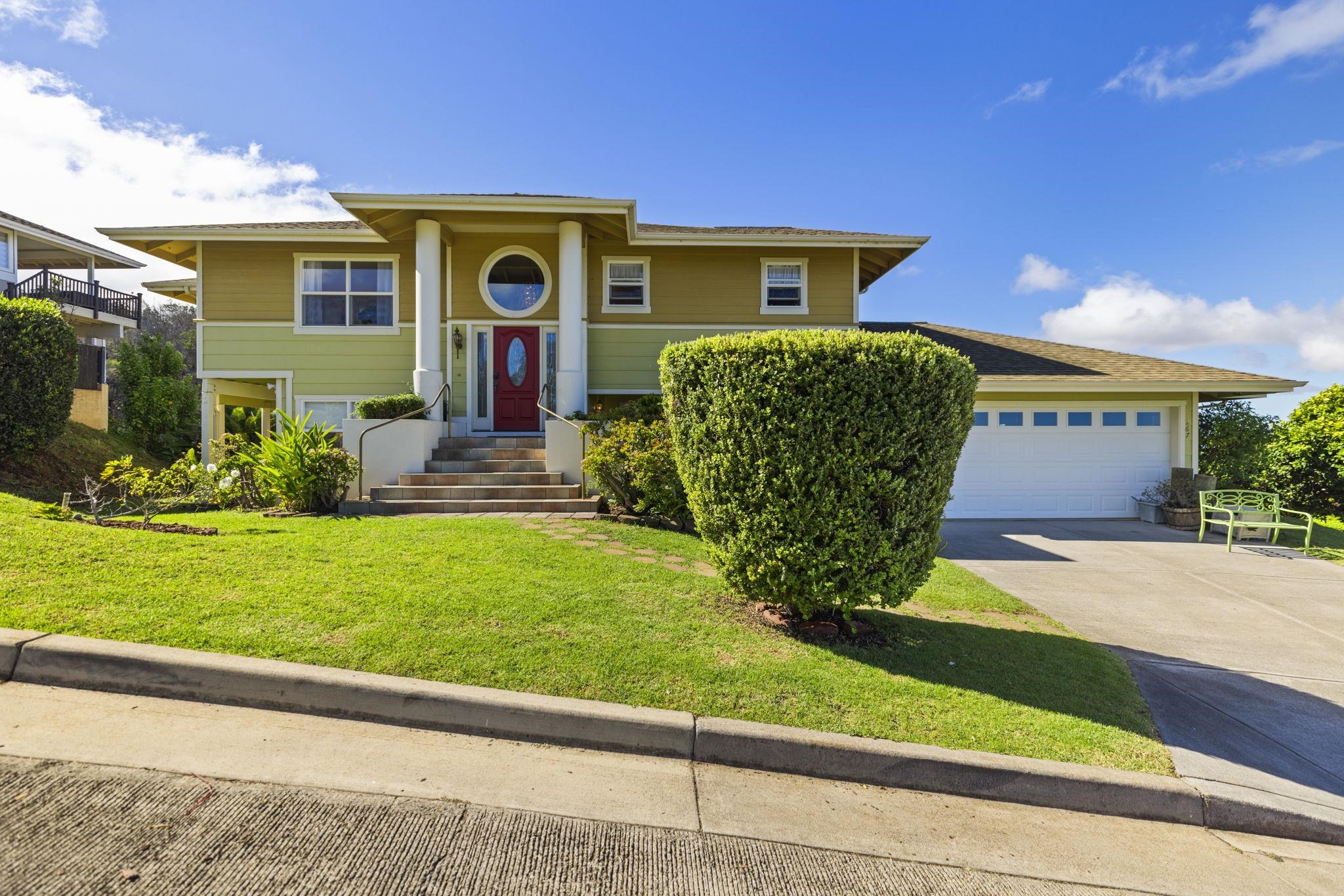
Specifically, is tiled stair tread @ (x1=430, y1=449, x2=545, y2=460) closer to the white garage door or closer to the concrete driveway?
the concrete driveway

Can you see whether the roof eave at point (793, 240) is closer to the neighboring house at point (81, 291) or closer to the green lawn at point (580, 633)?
the green lawn at point (580, 633)

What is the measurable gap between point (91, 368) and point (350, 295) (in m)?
11.7

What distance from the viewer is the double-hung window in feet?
39.8

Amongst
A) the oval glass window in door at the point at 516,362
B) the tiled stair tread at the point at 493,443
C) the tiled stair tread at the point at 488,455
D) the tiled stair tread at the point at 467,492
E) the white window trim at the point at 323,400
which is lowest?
the tiled stair tread at the point at 467,492

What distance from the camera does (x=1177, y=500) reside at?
464 inches

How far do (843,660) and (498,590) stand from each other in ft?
8.81

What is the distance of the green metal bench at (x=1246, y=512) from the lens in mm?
9492

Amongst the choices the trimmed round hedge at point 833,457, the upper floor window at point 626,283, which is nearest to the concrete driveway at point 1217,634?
the trimmed round hedge at point 833,457

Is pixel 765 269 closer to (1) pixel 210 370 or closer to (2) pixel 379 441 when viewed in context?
(2) pixel 379 441

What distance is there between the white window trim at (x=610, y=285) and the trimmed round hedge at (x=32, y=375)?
9.25 m

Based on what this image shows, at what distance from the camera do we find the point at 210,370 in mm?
11984

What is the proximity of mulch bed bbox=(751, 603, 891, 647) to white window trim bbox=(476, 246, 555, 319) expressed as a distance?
8944 mm

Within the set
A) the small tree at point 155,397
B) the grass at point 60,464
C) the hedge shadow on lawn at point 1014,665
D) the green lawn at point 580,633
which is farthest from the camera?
the small tree at point 155,397

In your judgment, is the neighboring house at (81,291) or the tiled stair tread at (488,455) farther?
the neighboring house at (81,291)
